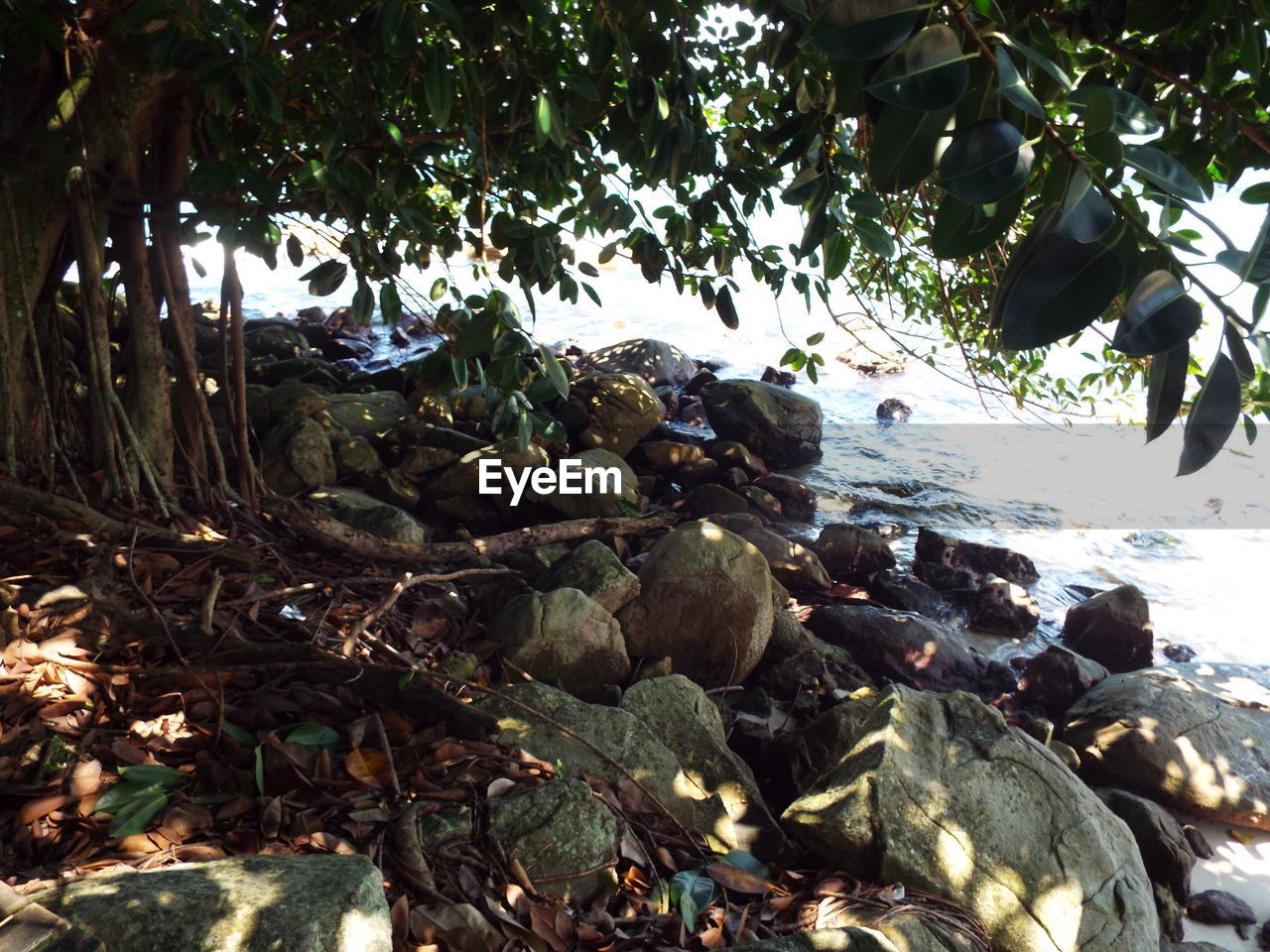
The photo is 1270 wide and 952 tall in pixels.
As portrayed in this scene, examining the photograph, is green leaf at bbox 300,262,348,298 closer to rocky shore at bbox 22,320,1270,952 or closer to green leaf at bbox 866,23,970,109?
rocky shore at bbox 22,320,1270,952

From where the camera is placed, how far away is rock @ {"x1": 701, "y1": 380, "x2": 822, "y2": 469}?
28.6 feet

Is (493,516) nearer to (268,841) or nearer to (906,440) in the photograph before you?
(268,841)

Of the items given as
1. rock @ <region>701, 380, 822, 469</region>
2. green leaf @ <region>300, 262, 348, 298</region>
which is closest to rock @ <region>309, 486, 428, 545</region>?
green leaf @ <region>300, 262, 348, 298</region>

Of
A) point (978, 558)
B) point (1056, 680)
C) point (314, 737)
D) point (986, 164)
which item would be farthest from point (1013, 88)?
point (978, 558)

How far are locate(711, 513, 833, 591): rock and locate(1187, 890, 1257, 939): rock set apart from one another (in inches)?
104

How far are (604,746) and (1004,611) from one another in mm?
4157

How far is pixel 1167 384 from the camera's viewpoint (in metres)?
0.91

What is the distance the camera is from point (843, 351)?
13.8 m

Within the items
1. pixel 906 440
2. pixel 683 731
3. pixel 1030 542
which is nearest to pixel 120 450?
pixel 683 731

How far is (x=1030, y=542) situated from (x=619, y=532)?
419cm

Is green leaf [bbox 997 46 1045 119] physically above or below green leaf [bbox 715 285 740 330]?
above

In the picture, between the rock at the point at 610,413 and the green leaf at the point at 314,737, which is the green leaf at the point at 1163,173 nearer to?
the green leaf at the point at 314,737

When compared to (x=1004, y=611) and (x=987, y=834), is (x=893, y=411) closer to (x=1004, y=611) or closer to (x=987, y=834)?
(x=1004, y=611)

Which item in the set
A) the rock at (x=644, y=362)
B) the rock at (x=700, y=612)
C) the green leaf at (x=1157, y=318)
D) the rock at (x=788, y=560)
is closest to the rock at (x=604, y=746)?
the rock at (x=700, y=612)
